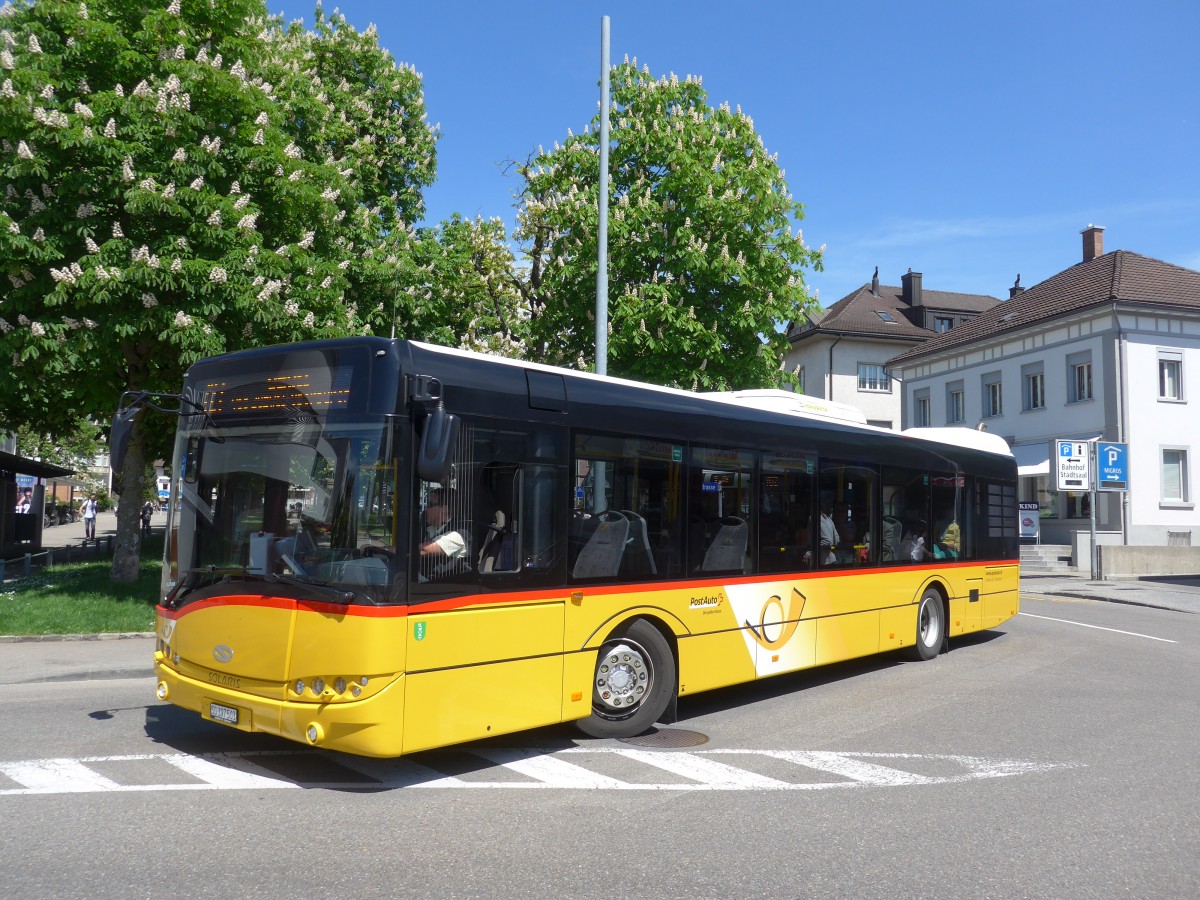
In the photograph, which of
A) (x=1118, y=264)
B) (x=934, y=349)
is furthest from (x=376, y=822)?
(x=934, y=349)

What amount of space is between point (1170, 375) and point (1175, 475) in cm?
338

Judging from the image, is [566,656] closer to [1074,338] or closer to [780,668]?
[780,668]

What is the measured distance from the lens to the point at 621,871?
15.9 ft

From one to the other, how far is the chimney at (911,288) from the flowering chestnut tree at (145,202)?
49.7m

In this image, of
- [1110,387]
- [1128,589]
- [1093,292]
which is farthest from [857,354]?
[1128,589]

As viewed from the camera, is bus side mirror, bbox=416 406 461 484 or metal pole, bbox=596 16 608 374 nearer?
bus side mirror, bbox=416 406 461 484

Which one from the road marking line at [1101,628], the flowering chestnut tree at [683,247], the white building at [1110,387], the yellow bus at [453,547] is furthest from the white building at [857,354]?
the yellow bus at [453,547]

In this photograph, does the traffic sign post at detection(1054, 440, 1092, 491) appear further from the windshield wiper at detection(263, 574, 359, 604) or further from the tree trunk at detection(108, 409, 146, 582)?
the windshield wiper at detection(263, 574, 359, 604)

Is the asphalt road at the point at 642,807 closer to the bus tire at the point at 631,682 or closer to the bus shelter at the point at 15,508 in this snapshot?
the bus tire at the point at 631,682

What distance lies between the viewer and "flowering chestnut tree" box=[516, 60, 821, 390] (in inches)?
775

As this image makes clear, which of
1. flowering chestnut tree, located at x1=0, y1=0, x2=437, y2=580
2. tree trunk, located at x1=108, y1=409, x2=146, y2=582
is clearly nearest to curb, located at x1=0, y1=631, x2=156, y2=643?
flowering chestnut tree, located at x1=0, y1=0, x2=437, y2=580

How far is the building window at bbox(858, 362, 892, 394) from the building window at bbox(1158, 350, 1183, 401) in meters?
19.7

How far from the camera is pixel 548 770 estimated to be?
6867 mm

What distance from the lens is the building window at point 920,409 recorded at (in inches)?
1738
